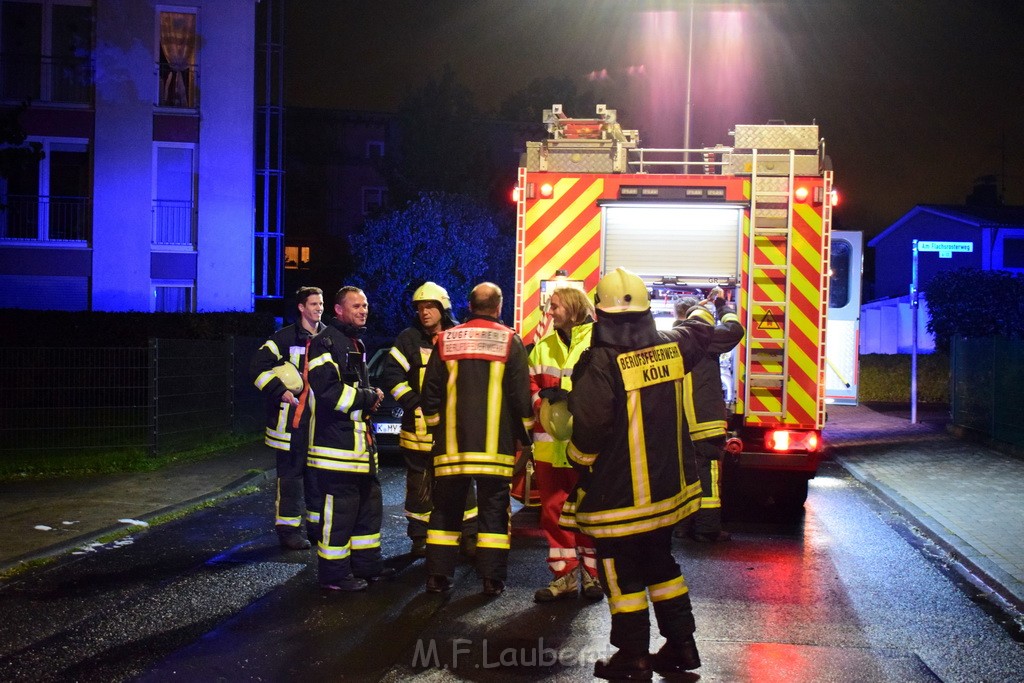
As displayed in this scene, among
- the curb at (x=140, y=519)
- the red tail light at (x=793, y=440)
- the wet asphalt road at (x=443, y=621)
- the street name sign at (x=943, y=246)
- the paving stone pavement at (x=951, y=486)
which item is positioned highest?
the street name sign at (x=943, y=246)

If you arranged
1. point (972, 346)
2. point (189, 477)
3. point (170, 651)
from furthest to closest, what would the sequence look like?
point (972, 346) → point (189, 477) → point (170, 651)

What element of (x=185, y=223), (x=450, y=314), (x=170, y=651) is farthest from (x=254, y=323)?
(x=170, y=651)

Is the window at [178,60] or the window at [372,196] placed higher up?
the window at [178,60]

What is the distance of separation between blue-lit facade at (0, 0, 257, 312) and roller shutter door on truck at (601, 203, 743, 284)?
17.9 m

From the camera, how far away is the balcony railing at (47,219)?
79.9 feet

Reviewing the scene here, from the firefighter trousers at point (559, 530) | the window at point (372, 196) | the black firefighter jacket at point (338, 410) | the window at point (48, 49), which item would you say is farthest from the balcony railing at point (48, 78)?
the firefighter trousers at point (559, 530)

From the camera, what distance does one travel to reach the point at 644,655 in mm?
4773

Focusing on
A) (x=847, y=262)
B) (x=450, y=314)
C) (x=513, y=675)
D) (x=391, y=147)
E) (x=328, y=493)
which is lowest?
(x=513, y=675)

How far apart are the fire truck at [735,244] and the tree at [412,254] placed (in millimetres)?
20160

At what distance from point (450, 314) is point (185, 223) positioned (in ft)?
63.2

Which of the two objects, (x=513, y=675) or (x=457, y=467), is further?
(x=457, y=467)

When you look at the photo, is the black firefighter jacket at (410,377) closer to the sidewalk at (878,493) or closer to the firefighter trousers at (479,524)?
the firefighter trousers at (479,524)

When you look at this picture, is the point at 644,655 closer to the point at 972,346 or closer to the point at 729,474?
the point at 729,474

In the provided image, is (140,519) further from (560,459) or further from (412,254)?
(412,254)
